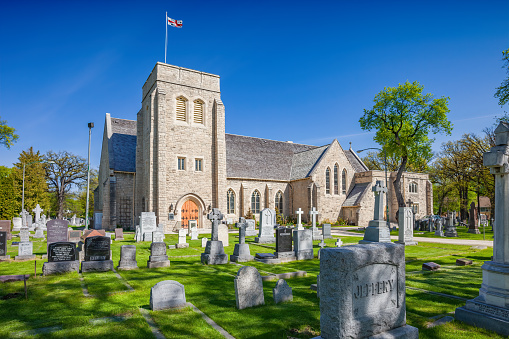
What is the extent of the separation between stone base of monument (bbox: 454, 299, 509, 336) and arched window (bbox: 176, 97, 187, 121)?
2569cm

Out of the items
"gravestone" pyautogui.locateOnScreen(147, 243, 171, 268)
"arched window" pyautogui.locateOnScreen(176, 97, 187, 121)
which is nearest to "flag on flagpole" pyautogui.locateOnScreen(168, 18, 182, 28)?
"arched window" pyautogui.locateOnScreen(176, 97, 187, 121)

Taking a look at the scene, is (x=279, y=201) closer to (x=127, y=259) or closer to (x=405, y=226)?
(x=405, y=226)

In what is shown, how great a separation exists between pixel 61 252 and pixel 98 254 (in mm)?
1153

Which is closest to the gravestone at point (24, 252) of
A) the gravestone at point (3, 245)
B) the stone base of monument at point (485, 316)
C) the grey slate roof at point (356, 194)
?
the gravestone at point (3, 245)

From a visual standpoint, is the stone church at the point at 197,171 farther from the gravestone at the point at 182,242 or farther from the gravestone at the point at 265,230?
the gravestone at the point at 265,230

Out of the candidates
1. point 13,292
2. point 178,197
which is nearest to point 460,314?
point 13,292

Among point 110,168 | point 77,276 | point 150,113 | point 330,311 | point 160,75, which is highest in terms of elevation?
point 160,75

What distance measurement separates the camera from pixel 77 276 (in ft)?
32.8

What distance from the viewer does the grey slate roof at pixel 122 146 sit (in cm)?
2988

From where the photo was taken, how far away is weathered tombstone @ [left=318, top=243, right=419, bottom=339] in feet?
12.6

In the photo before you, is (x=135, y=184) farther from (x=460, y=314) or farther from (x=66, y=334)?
(x=460, y=314)

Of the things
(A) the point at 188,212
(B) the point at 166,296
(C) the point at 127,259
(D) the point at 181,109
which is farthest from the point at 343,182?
(B) the point at 166,296

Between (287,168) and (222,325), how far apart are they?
32.6 m

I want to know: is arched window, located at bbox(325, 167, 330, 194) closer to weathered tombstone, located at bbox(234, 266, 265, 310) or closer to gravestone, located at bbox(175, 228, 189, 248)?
gravestone, located at bbox(175, 228, 189, 248)
